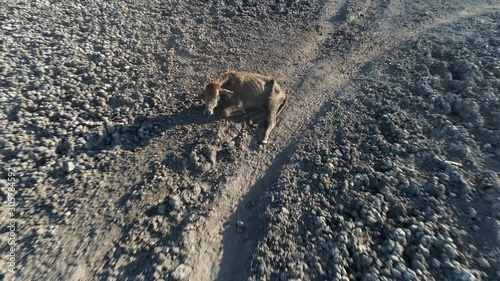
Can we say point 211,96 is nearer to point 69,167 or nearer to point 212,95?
point 212,95

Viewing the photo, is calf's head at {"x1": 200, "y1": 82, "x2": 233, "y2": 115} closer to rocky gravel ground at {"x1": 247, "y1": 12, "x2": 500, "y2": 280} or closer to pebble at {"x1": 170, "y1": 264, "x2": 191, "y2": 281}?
rocky gravel ground at {"x1": 247, "y1": 12, "x2": 500, "y2": 280}

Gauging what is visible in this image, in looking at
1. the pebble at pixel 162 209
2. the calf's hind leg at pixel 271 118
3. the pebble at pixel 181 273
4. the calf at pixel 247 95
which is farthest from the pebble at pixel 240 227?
the calf at pixel 247 95

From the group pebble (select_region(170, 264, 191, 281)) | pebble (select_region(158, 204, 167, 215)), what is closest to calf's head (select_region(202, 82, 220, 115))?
pebble (select_region(158, 204, 167, 215))

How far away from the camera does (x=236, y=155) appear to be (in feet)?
26.7

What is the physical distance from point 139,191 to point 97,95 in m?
3.97

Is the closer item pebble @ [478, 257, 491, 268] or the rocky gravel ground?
pebble @ [478, 257, 491, 268]

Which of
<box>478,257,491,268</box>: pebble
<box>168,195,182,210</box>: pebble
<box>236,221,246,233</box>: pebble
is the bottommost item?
<box>168,195,182,210</box>: pebble

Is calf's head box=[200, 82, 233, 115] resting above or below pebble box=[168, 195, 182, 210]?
above

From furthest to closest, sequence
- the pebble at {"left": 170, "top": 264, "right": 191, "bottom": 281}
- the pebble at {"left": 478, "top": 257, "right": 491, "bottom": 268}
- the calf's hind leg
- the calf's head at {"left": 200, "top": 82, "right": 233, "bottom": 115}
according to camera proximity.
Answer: the calf's hind leg → the calf's head at {"left": 200, "top": 82, "right": 233, "bottom": 115} → the pebble at {"left": 170, "top": 264, "right": 191, "bottom": 281} → the pebble at {"left": 478, "top": 257, "right": 491, "bottom": 268}

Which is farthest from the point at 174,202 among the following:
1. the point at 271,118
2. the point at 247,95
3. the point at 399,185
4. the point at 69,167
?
the point at 399,185

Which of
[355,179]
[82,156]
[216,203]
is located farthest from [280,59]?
[82,156]

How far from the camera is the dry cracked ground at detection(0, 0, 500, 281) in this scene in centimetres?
575

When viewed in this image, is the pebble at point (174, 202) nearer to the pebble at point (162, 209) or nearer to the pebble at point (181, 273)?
the pebble at point (162, 209)

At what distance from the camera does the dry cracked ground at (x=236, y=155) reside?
5.75m
